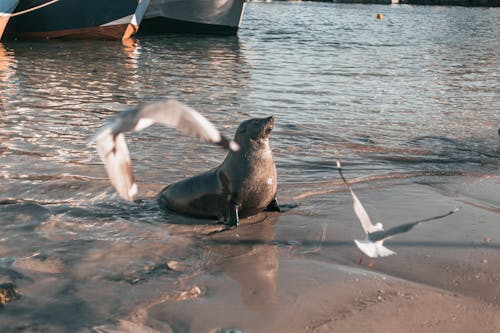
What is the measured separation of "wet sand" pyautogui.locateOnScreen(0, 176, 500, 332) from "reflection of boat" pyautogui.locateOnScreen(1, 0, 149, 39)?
14269mm

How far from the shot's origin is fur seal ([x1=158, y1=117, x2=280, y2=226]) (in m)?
4.64

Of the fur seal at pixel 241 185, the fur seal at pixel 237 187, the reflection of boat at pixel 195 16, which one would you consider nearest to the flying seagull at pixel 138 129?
the fur seal at pixel 237 187

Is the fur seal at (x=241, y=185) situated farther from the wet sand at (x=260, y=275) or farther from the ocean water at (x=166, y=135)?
the ocean water at (x=166, y=135)

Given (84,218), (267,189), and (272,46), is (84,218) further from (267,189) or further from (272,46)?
(272,46)

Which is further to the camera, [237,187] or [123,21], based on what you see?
[123,21]

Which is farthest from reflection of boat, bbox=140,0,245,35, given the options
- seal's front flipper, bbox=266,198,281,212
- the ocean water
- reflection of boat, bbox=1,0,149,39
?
seal's front flipper, bbox=266,198,281,212

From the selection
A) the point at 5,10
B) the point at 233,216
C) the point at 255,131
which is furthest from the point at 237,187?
the point at 5,10

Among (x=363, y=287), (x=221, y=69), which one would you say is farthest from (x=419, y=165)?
(x=221, y=69)

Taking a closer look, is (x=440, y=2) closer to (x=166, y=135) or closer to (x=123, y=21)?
(x=123, y=21)

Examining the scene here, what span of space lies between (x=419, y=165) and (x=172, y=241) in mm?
3171

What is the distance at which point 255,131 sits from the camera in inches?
185

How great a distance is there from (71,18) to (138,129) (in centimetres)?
1709

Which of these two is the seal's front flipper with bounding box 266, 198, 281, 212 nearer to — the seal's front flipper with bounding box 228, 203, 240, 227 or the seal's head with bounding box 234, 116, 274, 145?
the seal's front flipper with bounding box 228, 203, 240, 227

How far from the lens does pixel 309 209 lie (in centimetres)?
484
